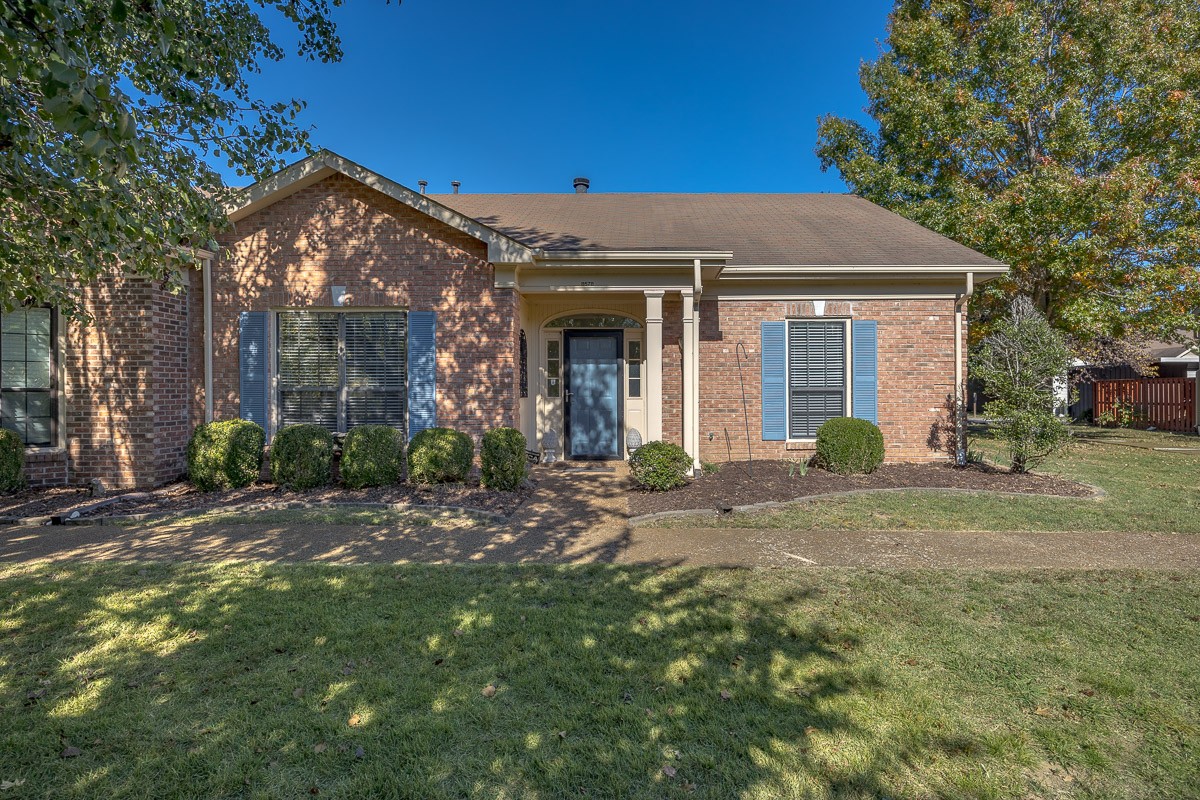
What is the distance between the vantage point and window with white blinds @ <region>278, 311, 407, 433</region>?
834cm

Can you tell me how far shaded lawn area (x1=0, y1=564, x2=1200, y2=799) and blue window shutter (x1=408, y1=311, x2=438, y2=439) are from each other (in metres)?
3.88

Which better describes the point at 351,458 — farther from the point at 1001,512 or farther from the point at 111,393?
A: the point at 1001,512

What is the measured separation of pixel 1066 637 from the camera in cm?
347

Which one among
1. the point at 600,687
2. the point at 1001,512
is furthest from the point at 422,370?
the point at 1001,512

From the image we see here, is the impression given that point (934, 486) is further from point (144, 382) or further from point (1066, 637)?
point (144, 382)

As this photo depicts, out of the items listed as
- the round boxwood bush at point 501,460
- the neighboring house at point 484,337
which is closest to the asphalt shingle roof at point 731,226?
the neighboring house at point 484,337

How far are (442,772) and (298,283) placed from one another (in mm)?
7628

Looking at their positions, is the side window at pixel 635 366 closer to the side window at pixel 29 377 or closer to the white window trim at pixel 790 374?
the white window trim at pixel 790 374

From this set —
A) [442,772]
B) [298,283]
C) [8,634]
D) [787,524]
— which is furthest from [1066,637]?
[298,283]

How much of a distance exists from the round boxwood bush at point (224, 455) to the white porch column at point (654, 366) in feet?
17.4

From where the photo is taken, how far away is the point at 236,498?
7.14 metres

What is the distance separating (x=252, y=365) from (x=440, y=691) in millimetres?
7022

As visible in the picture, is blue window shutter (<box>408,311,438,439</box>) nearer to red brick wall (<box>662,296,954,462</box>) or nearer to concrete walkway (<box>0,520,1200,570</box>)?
concrete walkway (<box>0,520,1200,570</box>)

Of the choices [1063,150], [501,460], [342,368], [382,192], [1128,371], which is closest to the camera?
[501,460]
